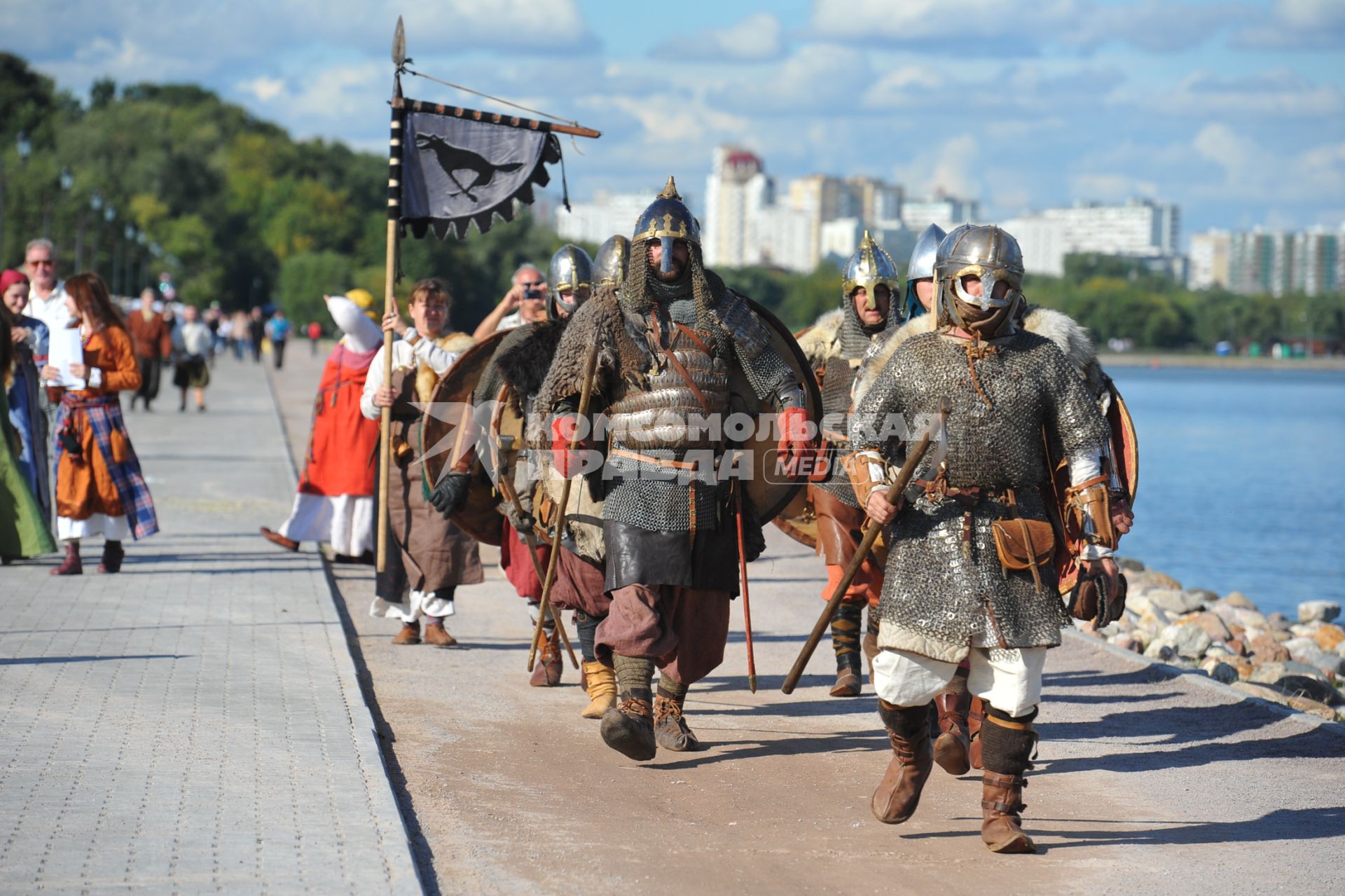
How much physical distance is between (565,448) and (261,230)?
352ft

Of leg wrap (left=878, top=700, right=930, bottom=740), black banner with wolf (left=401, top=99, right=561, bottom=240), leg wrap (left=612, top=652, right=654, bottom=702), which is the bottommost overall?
leg wrap (left=612, top=652, right=654, bottom=702)

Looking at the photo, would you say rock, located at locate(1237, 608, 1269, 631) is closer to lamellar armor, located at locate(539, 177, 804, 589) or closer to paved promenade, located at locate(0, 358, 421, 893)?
paved promenade, located at locate(0, 358, 421, 893)

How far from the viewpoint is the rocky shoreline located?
11.0 metres

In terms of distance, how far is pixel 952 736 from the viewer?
6.14 meters

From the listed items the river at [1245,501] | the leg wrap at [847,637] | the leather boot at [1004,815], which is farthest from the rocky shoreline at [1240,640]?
the leather boot at [1004,815]

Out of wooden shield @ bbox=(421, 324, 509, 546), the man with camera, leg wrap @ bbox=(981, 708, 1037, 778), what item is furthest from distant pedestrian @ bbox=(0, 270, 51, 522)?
leg wrap @ bbox=(981, 708, 1037, 778)

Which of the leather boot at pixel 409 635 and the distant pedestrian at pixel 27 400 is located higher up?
the distant pedestrian at pixel 27 400

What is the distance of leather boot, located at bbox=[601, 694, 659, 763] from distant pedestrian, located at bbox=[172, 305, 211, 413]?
2227 cm

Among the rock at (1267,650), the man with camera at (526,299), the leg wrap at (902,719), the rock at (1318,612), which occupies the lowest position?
the rock at (1318,612)

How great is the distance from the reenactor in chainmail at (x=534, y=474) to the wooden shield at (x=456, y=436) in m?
0.08

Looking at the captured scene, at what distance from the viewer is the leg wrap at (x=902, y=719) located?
5.75 metres

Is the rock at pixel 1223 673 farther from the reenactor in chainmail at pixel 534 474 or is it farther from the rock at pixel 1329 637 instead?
the rock at pixel 1329 637

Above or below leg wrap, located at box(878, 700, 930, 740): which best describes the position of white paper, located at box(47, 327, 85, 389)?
above

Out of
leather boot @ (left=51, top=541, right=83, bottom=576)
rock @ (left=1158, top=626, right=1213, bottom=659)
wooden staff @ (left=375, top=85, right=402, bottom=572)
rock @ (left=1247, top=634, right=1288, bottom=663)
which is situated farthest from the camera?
rock @ (left=1247, top=634, right=1288, bottom=663)
